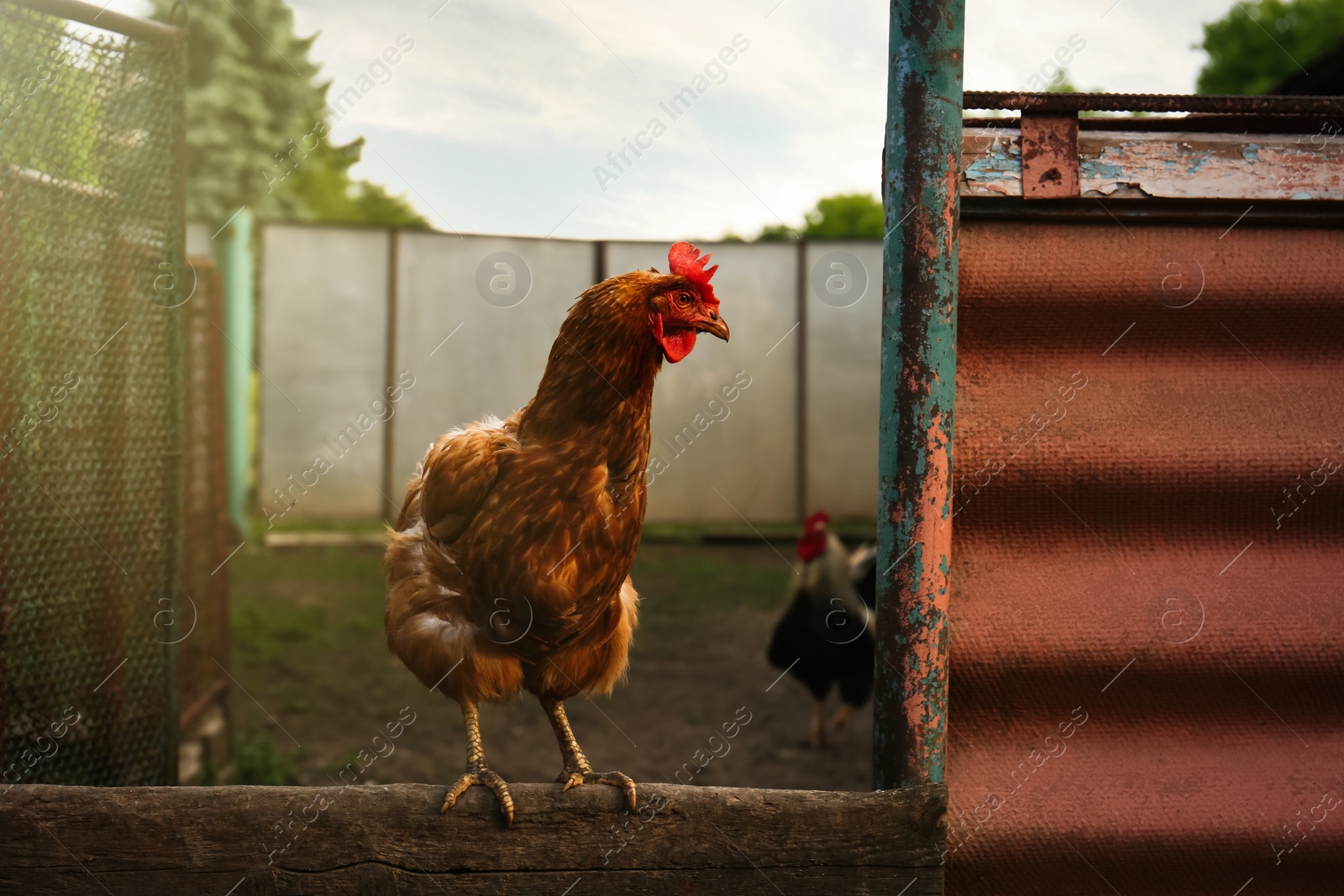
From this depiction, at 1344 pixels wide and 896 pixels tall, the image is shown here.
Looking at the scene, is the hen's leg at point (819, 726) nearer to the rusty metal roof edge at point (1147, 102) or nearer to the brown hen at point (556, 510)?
the brown hen at point (556, 510)

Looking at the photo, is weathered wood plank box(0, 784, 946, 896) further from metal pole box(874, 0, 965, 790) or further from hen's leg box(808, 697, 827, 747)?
hen's leg box(808, 697, 827, 747)

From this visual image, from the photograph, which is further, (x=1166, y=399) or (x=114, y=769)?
(x=114, y=769)

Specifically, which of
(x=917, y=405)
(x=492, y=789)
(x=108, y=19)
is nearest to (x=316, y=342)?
(x=108, y=19)

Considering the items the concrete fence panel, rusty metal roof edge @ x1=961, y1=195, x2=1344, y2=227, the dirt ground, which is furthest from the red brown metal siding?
the concrete fence panel

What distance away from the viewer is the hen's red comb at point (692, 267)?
6.15 ft

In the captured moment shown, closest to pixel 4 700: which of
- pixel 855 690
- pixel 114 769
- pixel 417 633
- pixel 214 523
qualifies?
pixel 114 769

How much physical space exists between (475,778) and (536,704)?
12.1 feet

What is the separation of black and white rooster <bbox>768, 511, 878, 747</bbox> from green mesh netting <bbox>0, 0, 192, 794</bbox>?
327cm

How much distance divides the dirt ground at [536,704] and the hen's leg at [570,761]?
135 centimetres

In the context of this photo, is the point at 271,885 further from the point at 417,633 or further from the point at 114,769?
the point at 114,769

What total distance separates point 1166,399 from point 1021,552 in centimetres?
43

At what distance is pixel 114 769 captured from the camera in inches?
102

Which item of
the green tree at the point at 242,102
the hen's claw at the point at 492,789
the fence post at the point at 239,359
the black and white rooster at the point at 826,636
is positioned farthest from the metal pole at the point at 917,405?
the green tree at the point at 242,102

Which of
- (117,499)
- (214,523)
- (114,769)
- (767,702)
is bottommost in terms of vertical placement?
(767,702)
